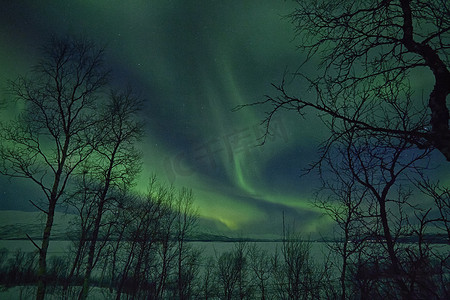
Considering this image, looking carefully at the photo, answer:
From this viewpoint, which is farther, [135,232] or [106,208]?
[135,232]

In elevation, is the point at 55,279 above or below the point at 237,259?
below

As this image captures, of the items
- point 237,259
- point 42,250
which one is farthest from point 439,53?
point 237,259

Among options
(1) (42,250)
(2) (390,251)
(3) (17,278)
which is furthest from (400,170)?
(3) (17,278)

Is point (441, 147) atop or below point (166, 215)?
atop

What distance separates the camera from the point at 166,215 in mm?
26469

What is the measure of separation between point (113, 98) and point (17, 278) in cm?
4451

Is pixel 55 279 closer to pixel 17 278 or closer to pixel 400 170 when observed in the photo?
pixel 17 278

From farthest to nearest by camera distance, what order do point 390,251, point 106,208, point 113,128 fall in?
point 113,128, point 106,208, point 390,251

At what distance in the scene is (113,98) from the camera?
1407 centimetres

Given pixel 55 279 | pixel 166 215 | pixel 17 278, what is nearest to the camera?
pixel 166 215

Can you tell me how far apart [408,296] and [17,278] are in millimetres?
54823

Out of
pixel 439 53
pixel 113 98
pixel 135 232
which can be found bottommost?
pixel 135 232

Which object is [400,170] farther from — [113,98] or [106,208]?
[113,98]

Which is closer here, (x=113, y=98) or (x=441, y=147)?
(x=441, y=147)
